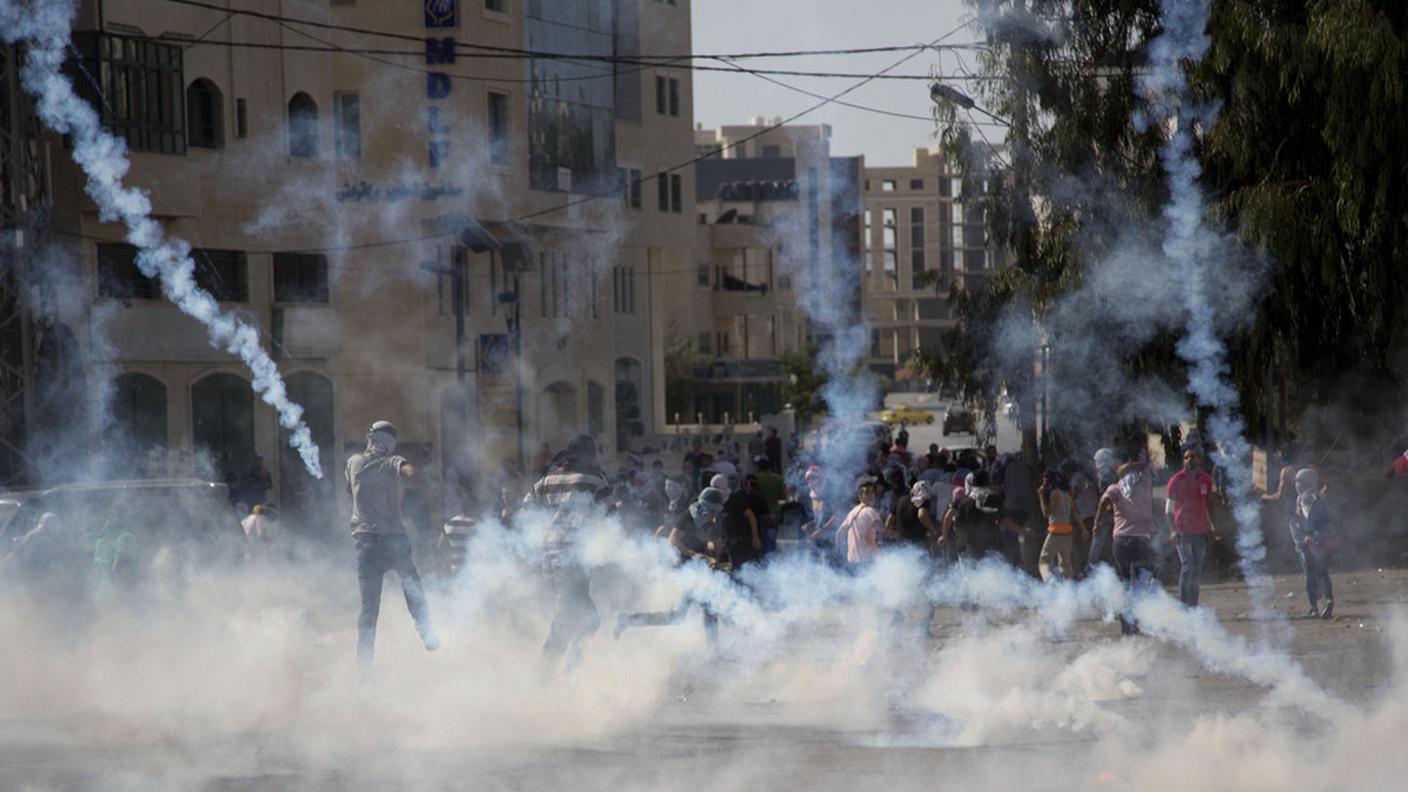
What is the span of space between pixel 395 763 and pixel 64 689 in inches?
130

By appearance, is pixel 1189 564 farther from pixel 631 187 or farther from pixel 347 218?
pixel 631 187

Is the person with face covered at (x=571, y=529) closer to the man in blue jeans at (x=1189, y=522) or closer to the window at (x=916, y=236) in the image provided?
the man in blue jeans at (x=1189, y=522)

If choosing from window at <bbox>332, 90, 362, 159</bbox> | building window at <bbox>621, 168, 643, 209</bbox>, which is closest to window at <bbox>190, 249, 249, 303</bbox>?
window at <bbox>332, 90, 362, 159</bbox>

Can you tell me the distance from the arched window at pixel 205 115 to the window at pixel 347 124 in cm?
206

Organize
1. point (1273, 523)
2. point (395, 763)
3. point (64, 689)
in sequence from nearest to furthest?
point (395, 763), point (64, 689), point (1273, 523)

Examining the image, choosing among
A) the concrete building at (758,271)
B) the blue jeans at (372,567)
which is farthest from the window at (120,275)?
the concrete building at (758,271)

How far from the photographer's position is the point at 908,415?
232ft

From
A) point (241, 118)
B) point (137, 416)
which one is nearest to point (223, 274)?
point (241, 118)

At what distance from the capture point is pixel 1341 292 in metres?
15.2

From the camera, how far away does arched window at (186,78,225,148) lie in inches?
1099

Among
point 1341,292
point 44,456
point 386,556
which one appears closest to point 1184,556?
Result: point 1341,292

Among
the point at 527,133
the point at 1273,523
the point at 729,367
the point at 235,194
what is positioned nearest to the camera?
the point at 1273,523

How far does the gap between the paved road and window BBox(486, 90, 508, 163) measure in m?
22.4

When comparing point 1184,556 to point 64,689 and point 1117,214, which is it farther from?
point 64,689
